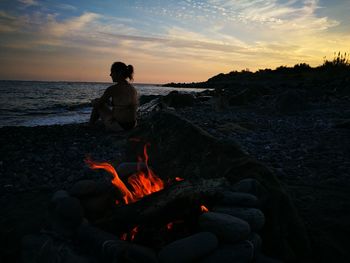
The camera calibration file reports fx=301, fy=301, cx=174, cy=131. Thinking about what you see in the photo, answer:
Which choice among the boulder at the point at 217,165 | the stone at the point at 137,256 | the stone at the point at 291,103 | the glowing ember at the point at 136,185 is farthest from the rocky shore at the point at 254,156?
the stone at the point at 291,103

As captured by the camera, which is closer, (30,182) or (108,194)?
(108,194)

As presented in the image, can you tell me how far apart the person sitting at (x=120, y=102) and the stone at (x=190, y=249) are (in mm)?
7313

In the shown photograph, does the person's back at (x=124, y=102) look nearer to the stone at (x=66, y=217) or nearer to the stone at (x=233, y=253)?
the stone at (x=66, y=217)

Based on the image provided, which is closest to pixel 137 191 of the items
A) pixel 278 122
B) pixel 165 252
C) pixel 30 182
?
pixel 165 252

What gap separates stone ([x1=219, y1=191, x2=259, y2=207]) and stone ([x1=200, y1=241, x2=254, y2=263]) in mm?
509

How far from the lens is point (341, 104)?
18.5 m

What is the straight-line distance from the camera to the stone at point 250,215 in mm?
3238

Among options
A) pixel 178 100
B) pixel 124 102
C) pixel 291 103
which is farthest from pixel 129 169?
pixel 178 100

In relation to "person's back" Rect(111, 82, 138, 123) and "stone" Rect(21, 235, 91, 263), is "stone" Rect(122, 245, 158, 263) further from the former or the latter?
"person's back" Rect(111, 82, 138, 123)

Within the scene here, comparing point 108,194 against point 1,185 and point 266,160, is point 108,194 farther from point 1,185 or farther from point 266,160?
point 266,160

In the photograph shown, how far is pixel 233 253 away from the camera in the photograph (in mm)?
2877

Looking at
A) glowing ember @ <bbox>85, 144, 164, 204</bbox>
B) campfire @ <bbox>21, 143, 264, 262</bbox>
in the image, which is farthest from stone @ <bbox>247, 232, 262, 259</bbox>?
glowing ember @ <bbox>85, 144, 164, 204</bbox>

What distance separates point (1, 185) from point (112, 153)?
2954mm

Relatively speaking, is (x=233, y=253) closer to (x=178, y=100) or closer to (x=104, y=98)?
(x=104, y=98)
